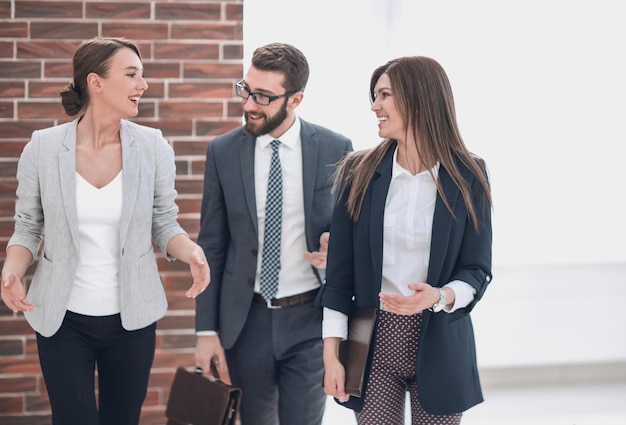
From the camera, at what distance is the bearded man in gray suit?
271 centimetres

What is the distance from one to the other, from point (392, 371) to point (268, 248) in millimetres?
705

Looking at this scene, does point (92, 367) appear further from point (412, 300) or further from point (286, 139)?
point (412, 300)

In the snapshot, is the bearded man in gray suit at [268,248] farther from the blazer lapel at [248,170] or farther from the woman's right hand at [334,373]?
the woman's right hand at [334,373]

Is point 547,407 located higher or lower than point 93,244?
lower

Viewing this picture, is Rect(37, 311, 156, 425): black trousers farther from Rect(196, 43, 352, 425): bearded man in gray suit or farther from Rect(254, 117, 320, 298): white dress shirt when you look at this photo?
Rect(254, 117, 320, 298): white dress shirt

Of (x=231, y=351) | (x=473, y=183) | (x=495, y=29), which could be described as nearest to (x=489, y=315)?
(x=495, y=29)

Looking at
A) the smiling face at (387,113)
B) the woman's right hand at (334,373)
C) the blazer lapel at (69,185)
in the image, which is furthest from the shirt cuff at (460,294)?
the blazer lapel at (69,185)

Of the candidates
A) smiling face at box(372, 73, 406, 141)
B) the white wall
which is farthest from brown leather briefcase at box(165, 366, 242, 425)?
the white wall

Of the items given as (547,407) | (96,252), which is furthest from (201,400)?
(547,407)

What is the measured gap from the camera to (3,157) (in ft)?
11.3

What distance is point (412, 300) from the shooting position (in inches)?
78.9

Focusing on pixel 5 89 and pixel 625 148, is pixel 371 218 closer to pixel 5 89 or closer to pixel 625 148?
pixel 5 89

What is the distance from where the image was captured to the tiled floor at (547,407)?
411 cm

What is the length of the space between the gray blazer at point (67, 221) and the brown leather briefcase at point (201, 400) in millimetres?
276
